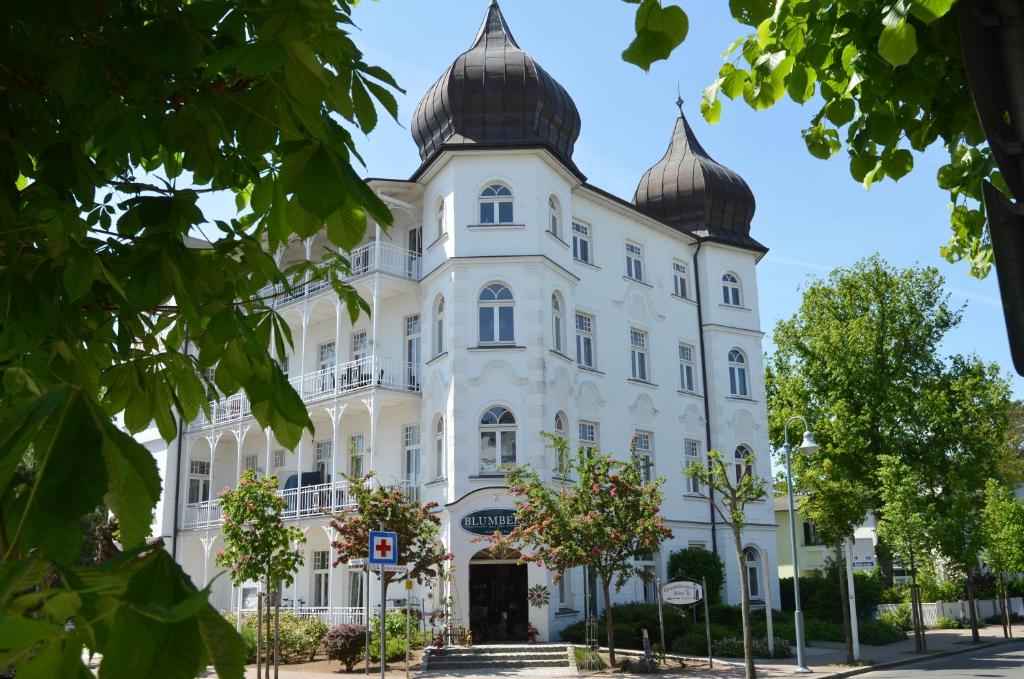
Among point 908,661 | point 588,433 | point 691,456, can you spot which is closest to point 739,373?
point 691,456

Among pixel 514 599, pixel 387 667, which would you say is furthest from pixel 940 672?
pixel 387 667

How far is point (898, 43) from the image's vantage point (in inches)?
124

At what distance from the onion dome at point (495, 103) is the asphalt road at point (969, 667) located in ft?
57.1

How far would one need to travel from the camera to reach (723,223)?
125 feet

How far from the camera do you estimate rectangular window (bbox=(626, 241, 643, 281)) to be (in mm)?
34375

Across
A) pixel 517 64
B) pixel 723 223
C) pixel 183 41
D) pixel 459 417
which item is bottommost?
pixel 183 41

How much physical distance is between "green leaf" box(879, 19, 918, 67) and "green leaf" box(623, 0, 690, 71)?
0.70m

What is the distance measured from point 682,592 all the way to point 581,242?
13558mm

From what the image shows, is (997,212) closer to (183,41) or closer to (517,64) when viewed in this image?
(183,41)

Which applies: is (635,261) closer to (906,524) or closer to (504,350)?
(504,350)

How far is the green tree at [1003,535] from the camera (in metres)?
36.5

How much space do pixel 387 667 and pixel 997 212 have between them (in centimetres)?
2330

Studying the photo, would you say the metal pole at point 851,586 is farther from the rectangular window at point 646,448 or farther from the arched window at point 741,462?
the arched window at point 741,462

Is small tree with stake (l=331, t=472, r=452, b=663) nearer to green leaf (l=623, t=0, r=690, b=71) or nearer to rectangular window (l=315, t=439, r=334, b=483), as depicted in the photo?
rectangular window (l=315, t=439, r=334, b=483)
